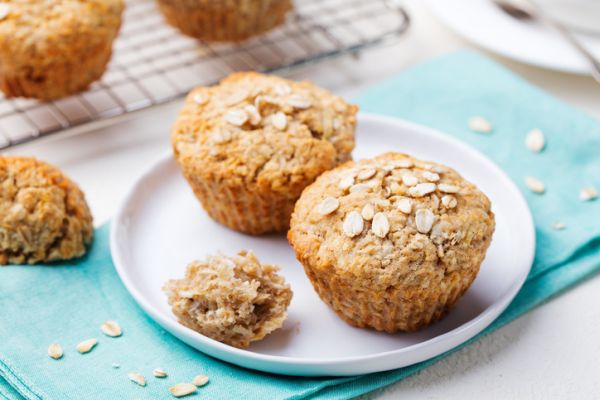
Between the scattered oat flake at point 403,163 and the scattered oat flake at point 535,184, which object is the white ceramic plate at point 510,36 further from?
the scattered oat flake at point 403,163

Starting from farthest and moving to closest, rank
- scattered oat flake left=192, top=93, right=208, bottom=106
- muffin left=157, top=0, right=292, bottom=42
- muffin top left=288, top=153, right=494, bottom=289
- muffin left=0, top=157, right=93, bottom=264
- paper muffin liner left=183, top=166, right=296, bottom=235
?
muffin left=157, top=0, right=292, bottom=42
scattered oat flake left=192, top=93, right=208, bottom=106
paper muffin liner left=183, top=166, right=296, bottom=235
muffin left=0, top=157, right=93, bottom=264
muffin top left=288, top=153, right=494, bottom=289

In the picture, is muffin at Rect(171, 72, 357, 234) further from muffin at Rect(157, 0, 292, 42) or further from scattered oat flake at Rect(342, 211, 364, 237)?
muffin at Rect(157, 0, 292, 42)

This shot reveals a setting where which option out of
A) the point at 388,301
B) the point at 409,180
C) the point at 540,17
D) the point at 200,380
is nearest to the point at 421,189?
the point at 409,180

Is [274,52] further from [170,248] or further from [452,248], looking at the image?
[452,248]

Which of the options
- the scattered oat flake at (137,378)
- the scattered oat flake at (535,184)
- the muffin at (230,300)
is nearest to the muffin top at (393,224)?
the muffin at (230,300)

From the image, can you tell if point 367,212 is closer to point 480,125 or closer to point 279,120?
point 279,120

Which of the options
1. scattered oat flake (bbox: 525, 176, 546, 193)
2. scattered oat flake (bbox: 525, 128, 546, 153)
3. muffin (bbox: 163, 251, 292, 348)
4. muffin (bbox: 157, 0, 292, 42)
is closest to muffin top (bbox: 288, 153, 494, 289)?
muffin (bbox: 163, 251, 292, 348)
